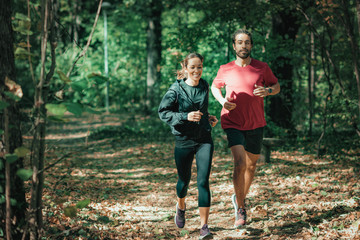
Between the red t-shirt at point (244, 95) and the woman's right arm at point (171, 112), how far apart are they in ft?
2.36

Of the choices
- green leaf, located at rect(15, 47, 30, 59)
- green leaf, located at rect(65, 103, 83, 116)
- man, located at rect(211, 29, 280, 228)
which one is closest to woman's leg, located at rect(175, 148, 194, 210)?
man, located at rect(211, 29, 280, 228)

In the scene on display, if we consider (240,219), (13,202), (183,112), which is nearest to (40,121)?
(13,202)

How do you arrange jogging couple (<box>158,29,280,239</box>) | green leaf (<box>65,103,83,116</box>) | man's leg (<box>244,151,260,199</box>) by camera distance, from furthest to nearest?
man's leg (<box>244,151,260,199</box>)
jogging couple (<box>158,29,280,239</box>)
green leaf (<box>65,103,83,116</box>)

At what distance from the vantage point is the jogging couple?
418 centimetres

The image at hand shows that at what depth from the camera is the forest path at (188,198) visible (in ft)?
13.8

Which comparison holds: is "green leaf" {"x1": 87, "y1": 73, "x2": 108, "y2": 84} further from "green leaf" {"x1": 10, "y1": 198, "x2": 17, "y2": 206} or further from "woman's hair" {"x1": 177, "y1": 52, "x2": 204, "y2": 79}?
"woman's hair" {"x1": 177, "y1": 52, "x2": 204, "y2": 79}

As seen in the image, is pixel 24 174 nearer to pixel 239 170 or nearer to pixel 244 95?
pixel 239 170

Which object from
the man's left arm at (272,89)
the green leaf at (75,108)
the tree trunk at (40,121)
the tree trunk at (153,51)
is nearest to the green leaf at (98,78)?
the green leaf at (75,108)

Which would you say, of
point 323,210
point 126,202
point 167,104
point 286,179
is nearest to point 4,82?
point 167,104

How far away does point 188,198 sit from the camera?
624 cm

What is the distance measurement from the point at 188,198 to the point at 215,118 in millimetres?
2320

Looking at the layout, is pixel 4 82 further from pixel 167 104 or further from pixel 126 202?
pixel 126 202

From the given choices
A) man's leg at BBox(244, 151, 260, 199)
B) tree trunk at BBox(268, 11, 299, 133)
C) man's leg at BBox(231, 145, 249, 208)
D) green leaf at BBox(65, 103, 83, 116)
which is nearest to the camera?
green leaf at BBox(65, 103, 83, 116)

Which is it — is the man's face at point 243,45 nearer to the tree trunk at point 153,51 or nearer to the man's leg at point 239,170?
the man's leg at point 239,170
